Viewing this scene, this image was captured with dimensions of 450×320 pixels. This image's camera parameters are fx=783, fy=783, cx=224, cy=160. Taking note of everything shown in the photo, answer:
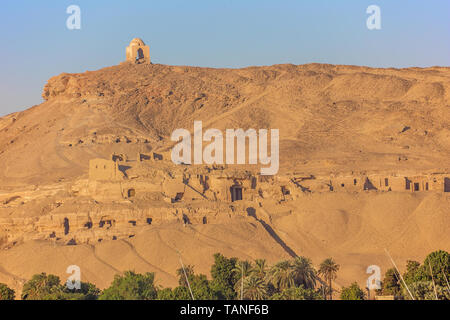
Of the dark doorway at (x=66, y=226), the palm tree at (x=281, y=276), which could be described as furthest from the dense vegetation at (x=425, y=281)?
the dark doorway at (x=66, y=226)

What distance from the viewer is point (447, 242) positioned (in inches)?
1876

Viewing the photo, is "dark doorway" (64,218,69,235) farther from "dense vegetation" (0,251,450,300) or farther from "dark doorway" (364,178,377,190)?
"dark doorway" (364,178,377,190)

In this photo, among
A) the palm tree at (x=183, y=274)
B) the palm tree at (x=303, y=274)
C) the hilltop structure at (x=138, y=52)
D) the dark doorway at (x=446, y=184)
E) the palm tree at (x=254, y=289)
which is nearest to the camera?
the palm tree at (x=254, y=289)

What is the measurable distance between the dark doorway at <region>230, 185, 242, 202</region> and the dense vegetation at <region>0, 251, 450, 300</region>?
1649 cm

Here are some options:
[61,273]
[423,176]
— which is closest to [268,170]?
[423,176]

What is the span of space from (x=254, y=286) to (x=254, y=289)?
238 millimetres

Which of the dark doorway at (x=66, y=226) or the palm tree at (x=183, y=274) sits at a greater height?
the dark doorway at (x=66, y=226)

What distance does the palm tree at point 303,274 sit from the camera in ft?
120

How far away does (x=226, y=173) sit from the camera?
56.2m

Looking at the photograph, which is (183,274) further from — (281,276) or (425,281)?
(425,281)

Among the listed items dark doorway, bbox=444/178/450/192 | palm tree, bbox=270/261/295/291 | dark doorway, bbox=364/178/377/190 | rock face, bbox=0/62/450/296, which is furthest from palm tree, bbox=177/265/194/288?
dark doorway, bbox=444/178/450/192

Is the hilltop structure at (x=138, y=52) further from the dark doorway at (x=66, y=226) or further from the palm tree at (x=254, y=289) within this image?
the palm tree at (x=254, y=289)

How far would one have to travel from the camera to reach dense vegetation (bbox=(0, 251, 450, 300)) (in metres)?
32.1
